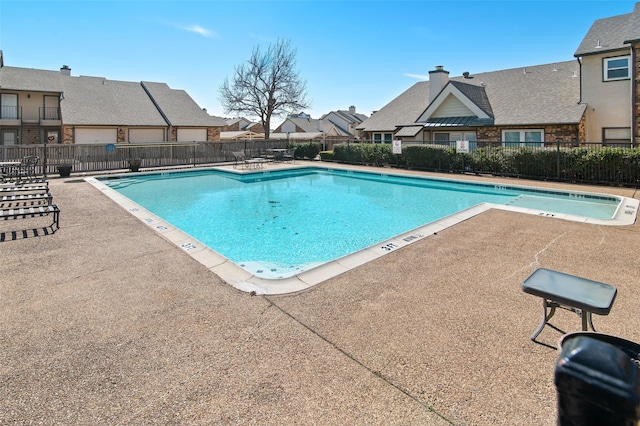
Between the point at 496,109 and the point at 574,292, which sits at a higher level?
the point at 496,109

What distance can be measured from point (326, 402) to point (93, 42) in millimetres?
24876

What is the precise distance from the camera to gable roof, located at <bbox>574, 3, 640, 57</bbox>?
53.5 feet

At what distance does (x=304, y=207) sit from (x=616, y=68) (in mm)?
16344

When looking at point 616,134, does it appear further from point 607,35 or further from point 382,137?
point 382,137

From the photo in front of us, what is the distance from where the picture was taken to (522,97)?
20453mm

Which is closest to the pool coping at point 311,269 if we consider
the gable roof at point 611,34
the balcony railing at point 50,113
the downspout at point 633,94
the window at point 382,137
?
the downspout at point 633,94

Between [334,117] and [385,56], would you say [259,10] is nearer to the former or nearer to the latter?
[385,56]

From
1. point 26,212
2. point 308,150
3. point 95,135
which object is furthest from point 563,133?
point 95,135

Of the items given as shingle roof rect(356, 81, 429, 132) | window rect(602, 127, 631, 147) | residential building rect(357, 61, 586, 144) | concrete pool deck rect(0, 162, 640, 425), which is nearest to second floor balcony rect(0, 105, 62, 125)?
shingle roof rect(356, 81, 429, 132)

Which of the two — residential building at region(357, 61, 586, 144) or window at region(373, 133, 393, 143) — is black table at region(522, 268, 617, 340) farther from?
window at region(373, 133, 393, 143)

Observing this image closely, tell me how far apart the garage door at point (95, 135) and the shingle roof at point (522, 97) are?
18.8m

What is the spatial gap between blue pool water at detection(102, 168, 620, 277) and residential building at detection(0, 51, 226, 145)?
491 inches

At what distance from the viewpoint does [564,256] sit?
18.2 ft

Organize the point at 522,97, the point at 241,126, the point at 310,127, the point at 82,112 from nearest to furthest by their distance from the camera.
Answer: the point at 522,97, the point at 82,112, the point at 310,127, the point at 241,126
